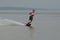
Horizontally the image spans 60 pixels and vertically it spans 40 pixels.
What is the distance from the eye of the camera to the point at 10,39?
19391 millimetres

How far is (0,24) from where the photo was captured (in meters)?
29.3

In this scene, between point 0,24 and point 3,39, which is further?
point 0,24

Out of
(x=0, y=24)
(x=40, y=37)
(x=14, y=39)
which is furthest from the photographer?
(x=0, y=24)

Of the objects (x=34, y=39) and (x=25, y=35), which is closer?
(x=34, y=39)

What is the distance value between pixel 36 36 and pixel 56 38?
5.63ft

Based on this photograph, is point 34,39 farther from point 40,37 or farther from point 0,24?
point 0,24

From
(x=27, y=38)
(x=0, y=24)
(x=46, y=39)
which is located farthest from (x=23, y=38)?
(x=0, y=24)

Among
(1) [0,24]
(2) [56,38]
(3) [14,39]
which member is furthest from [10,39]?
(1) [0,24]

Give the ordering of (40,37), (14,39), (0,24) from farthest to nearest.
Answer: (0,24)
(40,37)
(14,39)

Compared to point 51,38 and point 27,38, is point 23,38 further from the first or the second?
point 51,38

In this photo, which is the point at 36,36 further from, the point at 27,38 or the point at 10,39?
the point at 10,39

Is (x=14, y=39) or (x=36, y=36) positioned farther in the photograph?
(x=36, y=36)

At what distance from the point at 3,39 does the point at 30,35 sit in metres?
3.00

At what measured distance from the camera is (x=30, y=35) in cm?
2184
